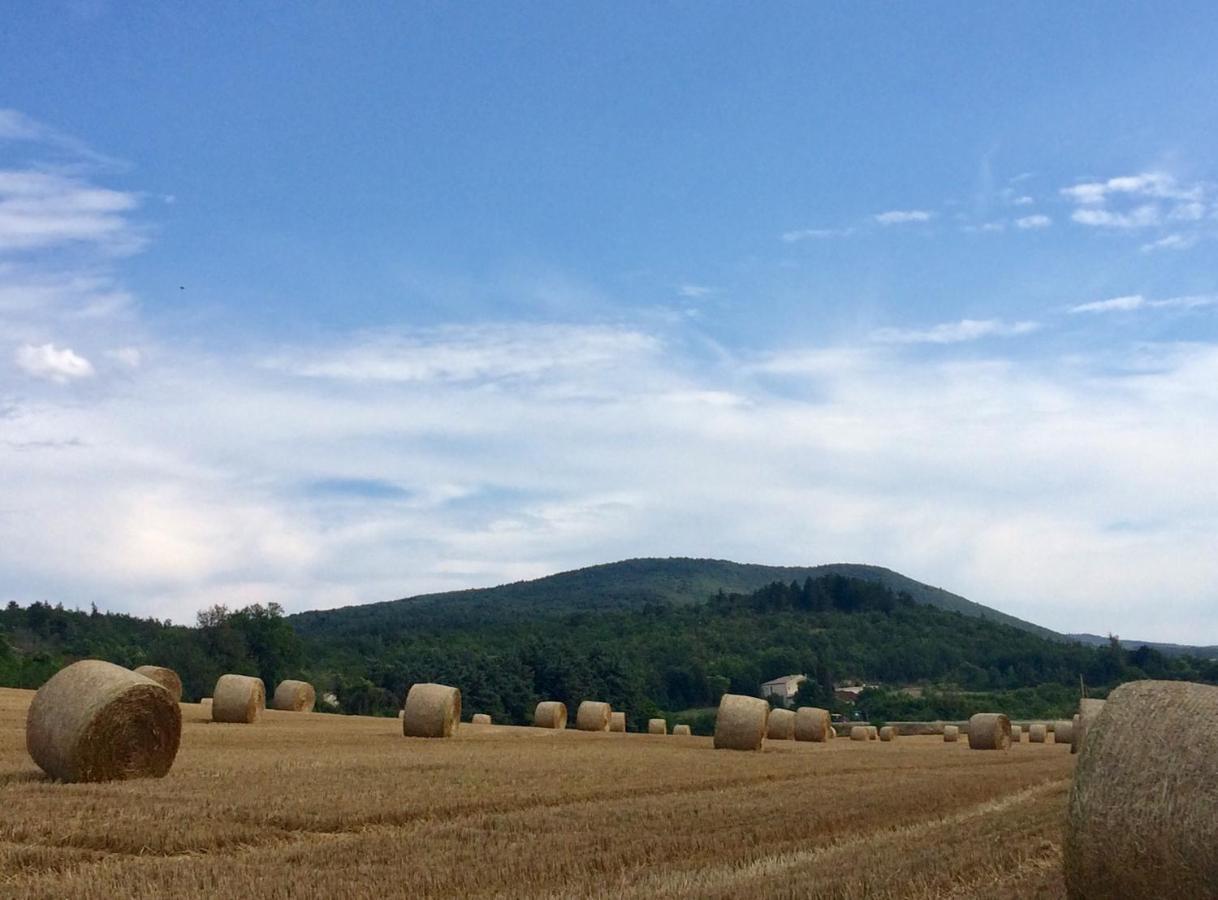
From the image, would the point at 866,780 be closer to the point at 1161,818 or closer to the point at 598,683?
the point at 1161,818

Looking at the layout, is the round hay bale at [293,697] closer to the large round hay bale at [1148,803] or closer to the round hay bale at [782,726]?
the round hay bale at [782,726]

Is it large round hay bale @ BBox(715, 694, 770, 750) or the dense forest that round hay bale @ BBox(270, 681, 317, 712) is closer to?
large round hay bale @ BBox(715, 694, 770, 750)

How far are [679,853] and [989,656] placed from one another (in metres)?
118

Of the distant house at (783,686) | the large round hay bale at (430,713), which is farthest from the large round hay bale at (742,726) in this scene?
the distant house at (783,686)

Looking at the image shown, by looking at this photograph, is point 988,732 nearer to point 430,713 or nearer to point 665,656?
point 430,713

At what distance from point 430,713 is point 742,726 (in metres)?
7.40

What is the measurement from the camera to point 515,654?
255 ft

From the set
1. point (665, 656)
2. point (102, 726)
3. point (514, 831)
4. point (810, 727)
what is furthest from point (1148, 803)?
point (665, 656)

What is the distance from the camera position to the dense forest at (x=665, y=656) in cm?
7550

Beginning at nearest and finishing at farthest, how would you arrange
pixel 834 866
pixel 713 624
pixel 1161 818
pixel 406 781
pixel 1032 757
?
pixel 1161 818
pixel 834 866
pixel 406 781
pixel 1032 757
pixel 713 624

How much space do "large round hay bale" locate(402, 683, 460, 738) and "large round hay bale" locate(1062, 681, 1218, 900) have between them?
22430 mm

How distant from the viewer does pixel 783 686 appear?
103m

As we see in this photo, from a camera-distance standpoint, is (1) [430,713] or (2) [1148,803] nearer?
(2) [1148,803]

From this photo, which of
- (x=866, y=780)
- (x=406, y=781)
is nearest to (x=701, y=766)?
(x=866, y=780)
